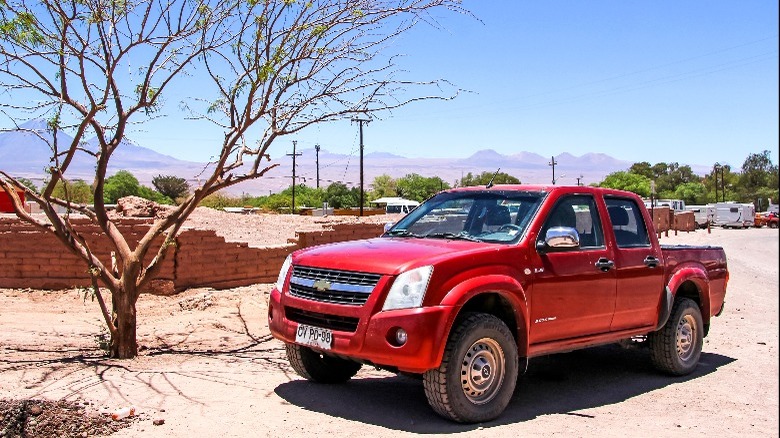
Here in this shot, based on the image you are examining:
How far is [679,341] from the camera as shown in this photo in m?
8.28

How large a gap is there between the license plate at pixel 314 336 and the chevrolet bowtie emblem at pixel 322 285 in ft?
0.96

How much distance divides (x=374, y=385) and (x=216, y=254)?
5.85m

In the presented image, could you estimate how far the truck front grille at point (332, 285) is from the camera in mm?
6008

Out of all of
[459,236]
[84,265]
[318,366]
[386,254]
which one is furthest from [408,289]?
[84,265]

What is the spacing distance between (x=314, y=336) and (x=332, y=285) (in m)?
0.41

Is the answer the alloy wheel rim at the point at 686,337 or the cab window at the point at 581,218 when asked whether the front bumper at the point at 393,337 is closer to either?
the cab window at the point at 581,218

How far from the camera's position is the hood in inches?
237

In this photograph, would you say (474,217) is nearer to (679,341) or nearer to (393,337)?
(393,337)

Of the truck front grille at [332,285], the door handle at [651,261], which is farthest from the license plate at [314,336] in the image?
the door handle at [651,261]

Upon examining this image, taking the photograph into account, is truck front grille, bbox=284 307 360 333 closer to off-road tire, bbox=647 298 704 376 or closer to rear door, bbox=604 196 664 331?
rear door, bbox=604 196 664 331

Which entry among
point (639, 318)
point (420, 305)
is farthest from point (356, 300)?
point (639, 318)

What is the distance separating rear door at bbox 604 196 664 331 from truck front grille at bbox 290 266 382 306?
8.44ft

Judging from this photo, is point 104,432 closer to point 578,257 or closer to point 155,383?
point 155,383

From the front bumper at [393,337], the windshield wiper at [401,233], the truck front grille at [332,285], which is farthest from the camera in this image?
the windshield wiper at [401,233]
